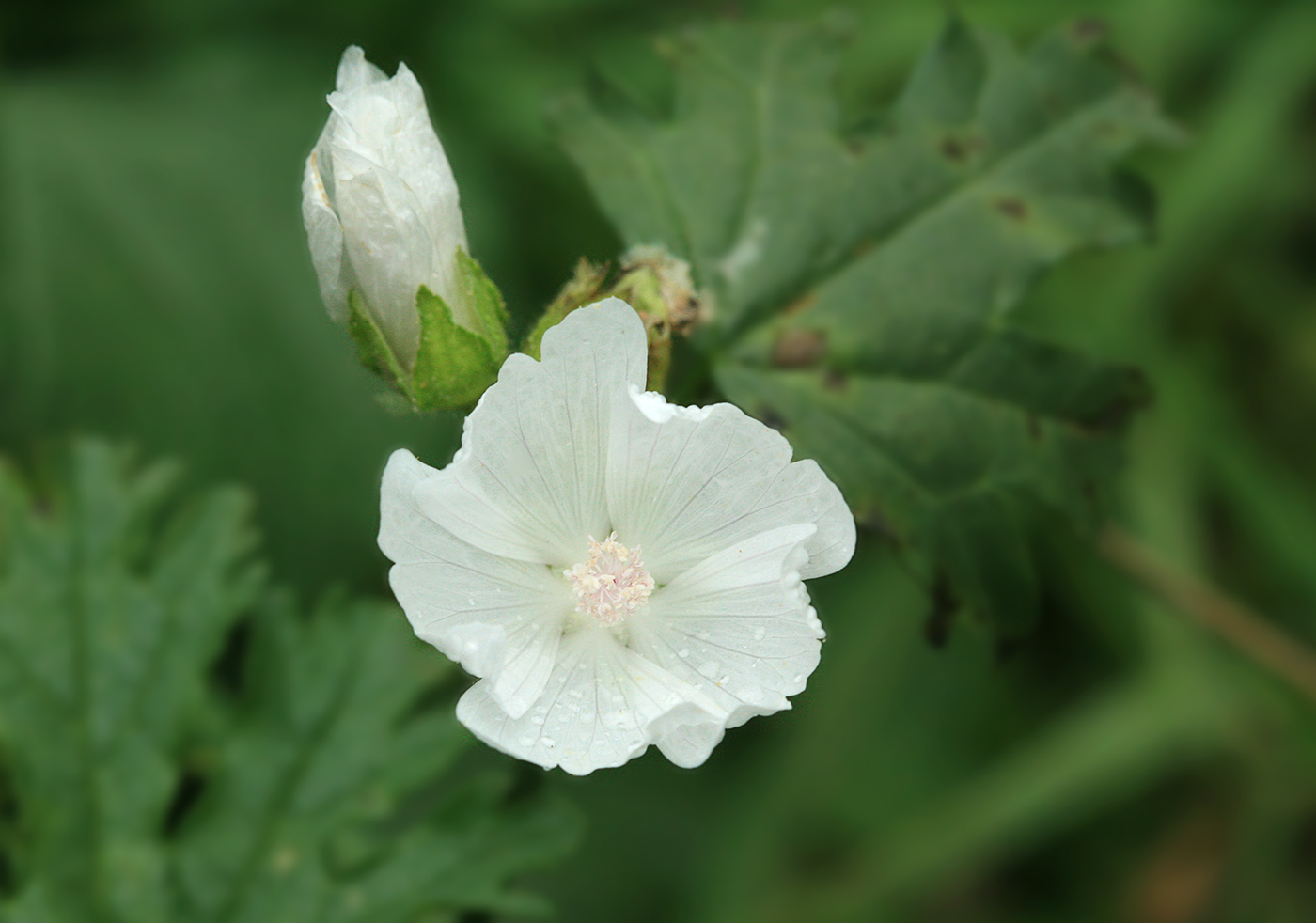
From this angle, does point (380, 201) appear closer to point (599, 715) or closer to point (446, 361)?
point (446, 361)

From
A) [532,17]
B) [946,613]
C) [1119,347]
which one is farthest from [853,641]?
[532,17]

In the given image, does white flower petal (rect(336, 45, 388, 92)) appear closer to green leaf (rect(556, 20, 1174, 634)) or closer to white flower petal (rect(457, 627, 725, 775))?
green leaf (rect(556, 20, 1174, 634))

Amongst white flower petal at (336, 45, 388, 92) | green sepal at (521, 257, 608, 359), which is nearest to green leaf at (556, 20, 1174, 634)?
green sepal at (521, 257, 608, 359)

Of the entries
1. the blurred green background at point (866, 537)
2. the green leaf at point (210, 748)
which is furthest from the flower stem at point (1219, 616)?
the green leaf at point (210, 748)

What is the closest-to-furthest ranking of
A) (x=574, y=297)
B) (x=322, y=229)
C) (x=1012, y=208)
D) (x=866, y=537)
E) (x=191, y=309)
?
(x=322, y=229), (x=574, y=297), (x=1012, y=208), (x=866, y=537), (x=191, y=309)

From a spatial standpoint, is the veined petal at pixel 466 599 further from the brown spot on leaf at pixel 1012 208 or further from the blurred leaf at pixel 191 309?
the blurred leaf at pixel 191 309

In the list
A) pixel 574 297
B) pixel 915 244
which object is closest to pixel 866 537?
pixel 915 244
